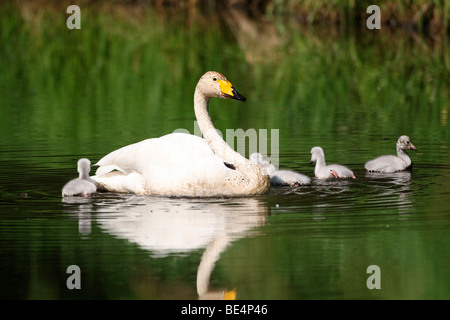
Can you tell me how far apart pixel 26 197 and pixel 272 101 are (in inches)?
332

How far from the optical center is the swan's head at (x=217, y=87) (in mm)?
11000

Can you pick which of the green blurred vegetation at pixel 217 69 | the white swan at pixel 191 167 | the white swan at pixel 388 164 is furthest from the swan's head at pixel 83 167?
the white swan at pixel 388 164

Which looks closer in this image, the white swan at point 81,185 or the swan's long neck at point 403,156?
the white swan at point 81,185

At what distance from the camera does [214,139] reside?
11.0 meters

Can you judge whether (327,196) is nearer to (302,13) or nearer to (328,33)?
(328,33)

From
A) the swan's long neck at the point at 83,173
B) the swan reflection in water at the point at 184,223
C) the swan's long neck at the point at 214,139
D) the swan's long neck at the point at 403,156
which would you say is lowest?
the swan reflection in water at the point at 184,223

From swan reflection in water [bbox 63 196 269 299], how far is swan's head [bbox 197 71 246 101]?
3.66 ft

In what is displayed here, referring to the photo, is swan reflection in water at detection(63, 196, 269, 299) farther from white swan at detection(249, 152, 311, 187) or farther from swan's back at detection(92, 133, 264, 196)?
white swan at detection(249, 152, 311, 187)

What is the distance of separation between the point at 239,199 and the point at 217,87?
47.7 inches

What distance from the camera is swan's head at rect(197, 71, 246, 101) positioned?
36.1 feet

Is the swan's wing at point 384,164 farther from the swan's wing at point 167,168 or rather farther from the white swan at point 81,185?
the white swan at point 81,185

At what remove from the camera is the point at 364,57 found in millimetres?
25359

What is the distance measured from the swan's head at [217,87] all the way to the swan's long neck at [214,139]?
114 millimetres
